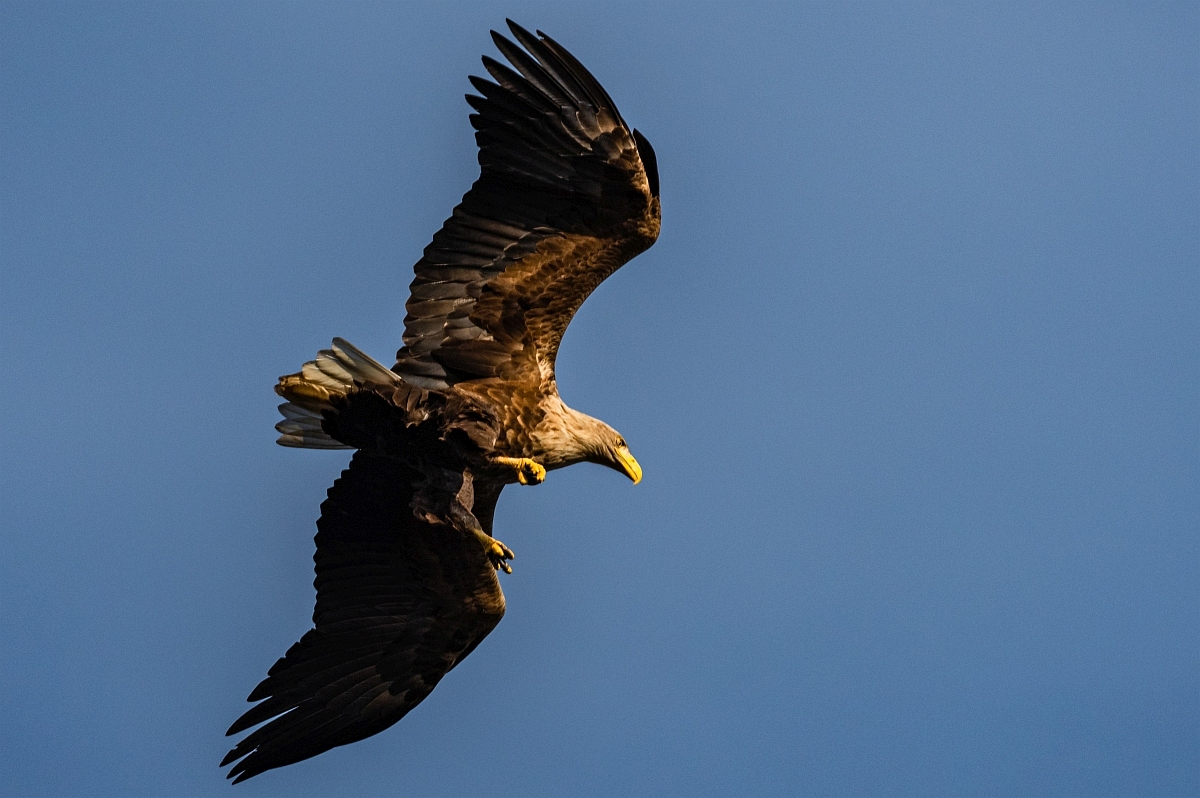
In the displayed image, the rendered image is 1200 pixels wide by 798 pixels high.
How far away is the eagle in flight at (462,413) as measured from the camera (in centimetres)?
927

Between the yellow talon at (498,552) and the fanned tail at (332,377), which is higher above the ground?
the fanned tail at (332,377)

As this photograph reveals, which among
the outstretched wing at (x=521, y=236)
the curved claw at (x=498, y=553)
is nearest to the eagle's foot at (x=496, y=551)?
the curved claw at (x=498, y=553)

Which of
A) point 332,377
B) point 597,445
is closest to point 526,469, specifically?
point 597,445

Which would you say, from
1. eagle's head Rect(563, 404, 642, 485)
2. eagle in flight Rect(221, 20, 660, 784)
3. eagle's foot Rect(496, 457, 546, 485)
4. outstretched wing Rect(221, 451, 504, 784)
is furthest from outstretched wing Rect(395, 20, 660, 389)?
outstretched wing Rect(221, 451, 504, 784)

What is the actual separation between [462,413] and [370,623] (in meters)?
1.97

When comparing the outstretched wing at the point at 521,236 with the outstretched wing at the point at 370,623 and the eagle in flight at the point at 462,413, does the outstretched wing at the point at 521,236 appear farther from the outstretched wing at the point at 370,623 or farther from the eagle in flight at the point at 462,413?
the outstretched wing at the point at 370,623

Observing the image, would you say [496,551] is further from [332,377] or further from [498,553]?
[332,377]

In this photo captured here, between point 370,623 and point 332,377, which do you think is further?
point 370,623

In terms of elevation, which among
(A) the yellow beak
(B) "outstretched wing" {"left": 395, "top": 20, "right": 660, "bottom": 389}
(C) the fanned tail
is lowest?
(C) the fanned tail

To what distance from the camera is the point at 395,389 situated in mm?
9031

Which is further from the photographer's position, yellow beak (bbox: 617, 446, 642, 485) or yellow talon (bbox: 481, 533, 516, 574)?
yellow beak (bbox: 617, 446, 642, 485)

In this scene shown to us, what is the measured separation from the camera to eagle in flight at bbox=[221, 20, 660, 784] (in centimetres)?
927

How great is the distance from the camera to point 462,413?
9.09m

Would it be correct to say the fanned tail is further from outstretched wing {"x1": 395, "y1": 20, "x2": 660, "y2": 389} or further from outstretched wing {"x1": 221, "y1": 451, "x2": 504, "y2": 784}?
outstretched wing {"x1": 221, "y1": 451, "x2": 504, "y2": 784}
